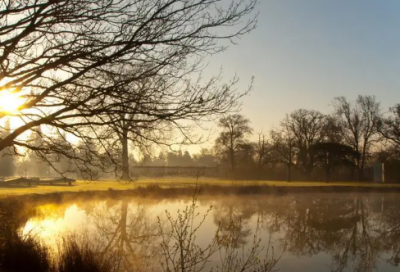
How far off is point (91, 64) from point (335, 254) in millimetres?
7730

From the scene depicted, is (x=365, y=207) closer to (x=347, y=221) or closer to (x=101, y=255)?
(x=347, y=221)

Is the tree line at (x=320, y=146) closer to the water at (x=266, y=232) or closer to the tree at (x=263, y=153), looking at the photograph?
the tree at (x=263, y=153)

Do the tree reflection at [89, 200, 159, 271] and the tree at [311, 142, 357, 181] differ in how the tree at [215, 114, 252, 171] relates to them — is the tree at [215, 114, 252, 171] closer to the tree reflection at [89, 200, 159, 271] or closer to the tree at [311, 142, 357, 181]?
the tree at [311, 142, 357, 181]

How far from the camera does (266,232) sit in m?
12.8

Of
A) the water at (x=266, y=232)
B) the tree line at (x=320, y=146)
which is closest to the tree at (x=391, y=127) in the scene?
the tree line at (x=320, y=146)

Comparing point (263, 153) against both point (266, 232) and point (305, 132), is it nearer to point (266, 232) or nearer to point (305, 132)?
point (305, 132)

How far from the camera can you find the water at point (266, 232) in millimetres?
8898

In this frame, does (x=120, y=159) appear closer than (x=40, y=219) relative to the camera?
Yes

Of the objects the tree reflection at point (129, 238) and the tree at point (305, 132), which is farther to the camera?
the tree at point (305, 132)

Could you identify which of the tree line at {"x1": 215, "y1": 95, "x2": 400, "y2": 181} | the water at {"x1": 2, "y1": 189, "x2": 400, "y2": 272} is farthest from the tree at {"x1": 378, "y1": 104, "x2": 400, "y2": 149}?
the water at {"x1": 2, "y1": 189, "x2": 400, "y2": 272}

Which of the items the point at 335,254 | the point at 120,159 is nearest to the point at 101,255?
the point at 120,159

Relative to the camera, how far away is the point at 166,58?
19.5 ft

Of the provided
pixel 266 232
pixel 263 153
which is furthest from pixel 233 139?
pixel 266 232

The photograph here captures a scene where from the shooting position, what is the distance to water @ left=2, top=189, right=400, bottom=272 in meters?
8.90
